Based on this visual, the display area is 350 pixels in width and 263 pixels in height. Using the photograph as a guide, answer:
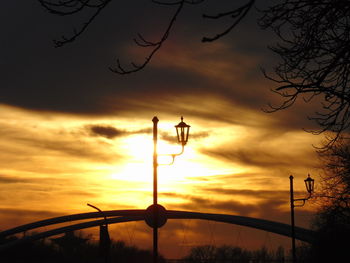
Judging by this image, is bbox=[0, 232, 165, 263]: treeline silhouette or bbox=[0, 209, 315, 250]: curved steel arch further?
bbox=[0, 232, 165, 263]: treeline silhouette

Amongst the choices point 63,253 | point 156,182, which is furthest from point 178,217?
point 156,182

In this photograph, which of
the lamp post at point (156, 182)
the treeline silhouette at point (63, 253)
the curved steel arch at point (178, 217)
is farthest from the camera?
the treeline silhouette at point (63, 253)

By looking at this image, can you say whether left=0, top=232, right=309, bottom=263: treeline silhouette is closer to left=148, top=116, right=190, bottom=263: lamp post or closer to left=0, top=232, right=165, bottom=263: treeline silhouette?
left=0, top=232, right=165, bottom=263: treeline silhouette

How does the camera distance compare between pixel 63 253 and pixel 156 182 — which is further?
pixel 63 253

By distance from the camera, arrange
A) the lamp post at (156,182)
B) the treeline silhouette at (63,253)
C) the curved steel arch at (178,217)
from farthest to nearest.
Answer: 1. the treeline silhouette at (63,253)
2. the curved steel arch at (178,217)
3. the lamp post at (156,182)

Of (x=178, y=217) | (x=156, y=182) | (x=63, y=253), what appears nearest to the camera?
(x=156, y=182)

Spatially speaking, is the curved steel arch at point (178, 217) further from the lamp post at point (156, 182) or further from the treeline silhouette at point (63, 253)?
the lamp post at point (156, 182)

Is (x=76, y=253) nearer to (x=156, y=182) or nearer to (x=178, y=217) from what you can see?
(x=178, y=217)

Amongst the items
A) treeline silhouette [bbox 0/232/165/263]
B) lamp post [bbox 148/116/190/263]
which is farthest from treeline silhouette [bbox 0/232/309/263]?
lamp post [bbox 148/116/190/263]

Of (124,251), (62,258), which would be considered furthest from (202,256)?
(62,258)

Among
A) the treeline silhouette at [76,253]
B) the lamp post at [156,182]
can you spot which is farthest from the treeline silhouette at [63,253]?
the lamp post at [156,182]

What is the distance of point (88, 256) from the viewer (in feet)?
313

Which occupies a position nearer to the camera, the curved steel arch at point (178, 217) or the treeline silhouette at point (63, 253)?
the curved steel arch at point (178, 217)

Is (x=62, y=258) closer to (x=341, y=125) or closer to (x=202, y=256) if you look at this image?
(x=202, y=256)
